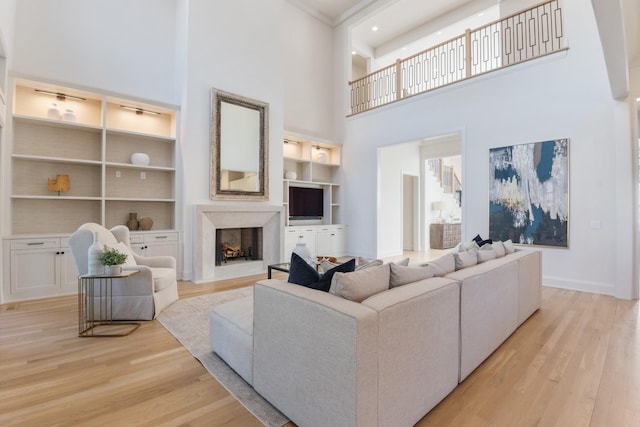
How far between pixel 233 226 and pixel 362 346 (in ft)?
15.1

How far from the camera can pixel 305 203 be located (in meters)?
7.47

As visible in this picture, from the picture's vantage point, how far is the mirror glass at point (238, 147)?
5.38 m

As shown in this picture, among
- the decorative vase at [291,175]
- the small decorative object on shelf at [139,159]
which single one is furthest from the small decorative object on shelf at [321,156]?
the small decorative object on shelf at [139,159]

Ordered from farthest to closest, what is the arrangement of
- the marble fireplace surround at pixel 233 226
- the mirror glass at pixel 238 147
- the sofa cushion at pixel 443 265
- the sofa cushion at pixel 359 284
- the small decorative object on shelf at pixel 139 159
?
the mirror glass at pixel 238 147 < the marble fireplace surround at pixel 233 226 < the small decorative object on shelf at pixel 139 159 < the sofa cushion at pixel 443 265 < the sofa cushion at pixel 359 284

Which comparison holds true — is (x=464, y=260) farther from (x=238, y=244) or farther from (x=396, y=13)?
(x=396, y=13)

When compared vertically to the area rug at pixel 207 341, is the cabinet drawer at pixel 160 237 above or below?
above

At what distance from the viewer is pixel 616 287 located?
416 cm

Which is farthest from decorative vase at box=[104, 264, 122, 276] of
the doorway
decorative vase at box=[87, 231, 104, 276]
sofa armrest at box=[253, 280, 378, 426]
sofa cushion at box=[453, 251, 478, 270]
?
the doorway

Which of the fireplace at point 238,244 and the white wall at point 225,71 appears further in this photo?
the fireplace at point 238,244

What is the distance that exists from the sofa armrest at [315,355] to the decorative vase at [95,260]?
2102 mm

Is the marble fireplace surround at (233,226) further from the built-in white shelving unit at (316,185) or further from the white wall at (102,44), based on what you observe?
the white wall at (102,44)

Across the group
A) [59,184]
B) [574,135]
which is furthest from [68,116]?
[574,135]

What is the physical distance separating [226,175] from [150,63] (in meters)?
2.22

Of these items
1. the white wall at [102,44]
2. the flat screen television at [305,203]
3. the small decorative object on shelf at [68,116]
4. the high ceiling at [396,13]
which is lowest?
the flat screen television at [305,203]
